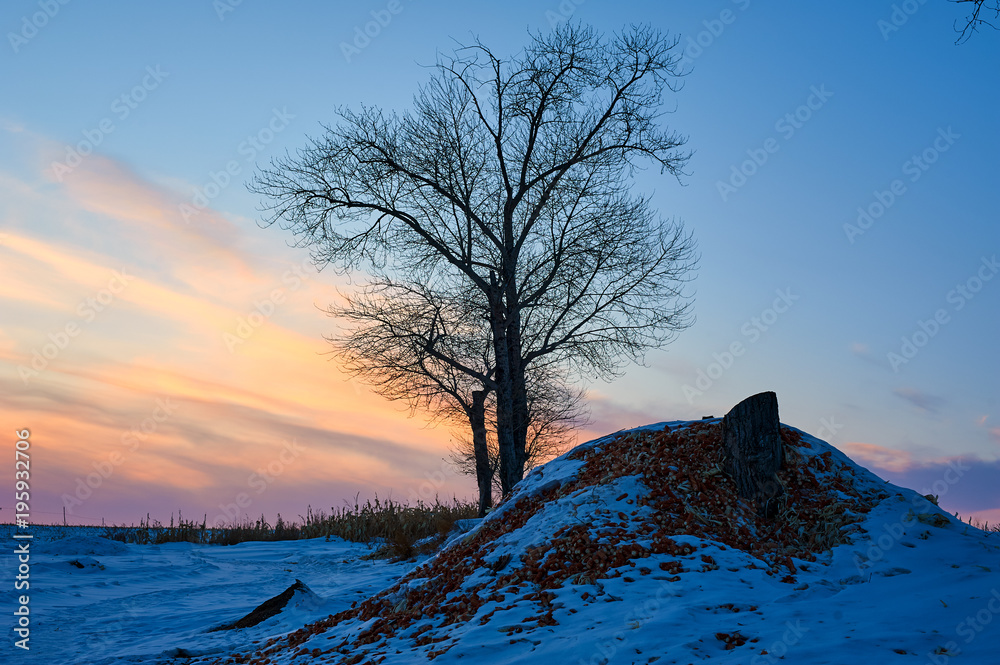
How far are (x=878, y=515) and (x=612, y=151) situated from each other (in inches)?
459

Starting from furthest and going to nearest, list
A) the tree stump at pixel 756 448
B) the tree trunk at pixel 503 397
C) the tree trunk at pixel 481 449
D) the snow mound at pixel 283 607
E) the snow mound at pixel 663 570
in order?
the tree trunk at pixel 481 449, the tree trunk at pixel 503 397, the snow mound at pixel 283 607, the tree stump at pixel 756 448, the snow mound at pixel 663 570

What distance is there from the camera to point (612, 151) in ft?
54.7

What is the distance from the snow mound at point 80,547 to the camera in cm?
1270

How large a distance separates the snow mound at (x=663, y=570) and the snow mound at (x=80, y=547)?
8.14 m

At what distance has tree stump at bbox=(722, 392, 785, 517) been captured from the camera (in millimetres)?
7242

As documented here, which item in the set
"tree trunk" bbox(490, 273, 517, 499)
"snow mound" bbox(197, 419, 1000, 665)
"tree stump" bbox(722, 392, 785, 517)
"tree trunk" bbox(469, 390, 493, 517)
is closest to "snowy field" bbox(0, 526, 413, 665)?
"snow mound" bbox(197, 419, 1000, 665)

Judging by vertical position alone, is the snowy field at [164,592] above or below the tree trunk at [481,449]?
below

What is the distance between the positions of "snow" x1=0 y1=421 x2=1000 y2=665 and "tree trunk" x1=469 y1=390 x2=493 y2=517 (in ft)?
22.4

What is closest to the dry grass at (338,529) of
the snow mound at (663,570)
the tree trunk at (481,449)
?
the tree trunk at (481,449)

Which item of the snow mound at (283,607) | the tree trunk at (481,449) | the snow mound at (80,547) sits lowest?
the snow mound at (283,607)

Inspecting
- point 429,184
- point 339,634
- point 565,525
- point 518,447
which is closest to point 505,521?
point 565,525

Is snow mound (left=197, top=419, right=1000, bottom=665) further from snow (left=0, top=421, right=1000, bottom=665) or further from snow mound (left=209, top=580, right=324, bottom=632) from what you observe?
snow mound (left=209, top=580, right=324, bottom=632)

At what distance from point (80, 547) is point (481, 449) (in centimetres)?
878

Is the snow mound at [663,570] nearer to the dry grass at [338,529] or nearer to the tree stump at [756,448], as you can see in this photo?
the tree stump at [756,448]
